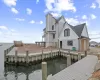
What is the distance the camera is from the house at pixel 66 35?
21.8 meters

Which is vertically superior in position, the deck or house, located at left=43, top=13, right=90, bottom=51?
house, located at left=43, top=13, right=90, bottom=51

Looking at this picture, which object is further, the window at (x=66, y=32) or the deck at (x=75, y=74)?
the window at (x=66, y=32)

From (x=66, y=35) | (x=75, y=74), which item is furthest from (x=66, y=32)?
(x=75, y=74)

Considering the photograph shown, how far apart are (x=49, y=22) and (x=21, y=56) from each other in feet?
51.8

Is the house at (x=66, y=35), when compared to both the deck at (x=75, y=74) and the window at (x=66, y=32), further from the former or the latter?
the deck at (x=75, y=74)

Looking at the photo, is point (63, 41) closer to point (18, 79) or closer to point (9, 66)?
point (9, 66)

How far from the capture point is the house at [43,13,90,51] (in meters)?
21.8

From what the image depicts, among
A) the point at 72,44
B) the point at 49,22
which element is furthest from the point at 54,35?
the point at 72,44

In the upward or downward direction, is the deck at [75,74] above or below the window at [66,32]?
below

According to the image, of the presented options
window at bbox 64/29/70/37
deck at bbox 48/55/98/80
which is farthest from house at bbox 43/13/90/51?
deck at bbox 48/55/98/80

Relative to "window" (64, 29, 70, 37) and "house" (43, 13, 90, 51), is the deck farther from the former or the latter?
"window" (64, 29, 70, 37)

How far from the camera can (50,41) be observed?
93.4 ft

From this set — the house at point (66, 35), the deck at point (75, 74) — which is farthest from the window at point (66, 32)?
the deck at point (75, 74)

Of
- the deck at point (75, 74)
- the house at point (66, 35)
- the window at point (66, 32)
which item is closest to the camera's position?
the deck at point (75, 74)
